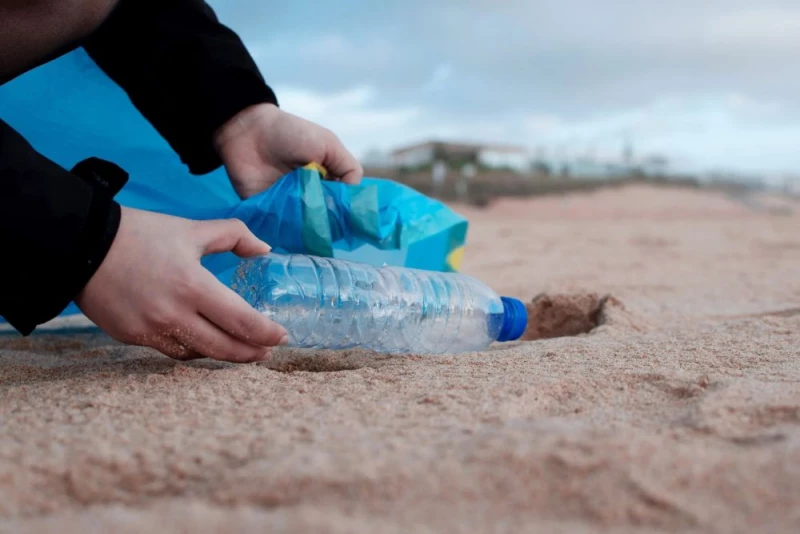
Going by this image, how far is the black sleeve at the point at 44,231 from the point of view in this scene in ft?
3.58

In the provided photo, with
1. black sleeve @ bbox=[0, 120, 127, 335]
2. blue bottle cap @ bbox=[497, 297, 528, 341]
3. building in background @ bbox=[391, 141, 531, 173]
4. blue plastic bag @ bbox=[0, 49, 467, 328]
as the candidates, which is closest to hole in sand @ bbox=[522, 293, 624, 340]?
blue plastic bag @ bbox=[0, 49, 467, 328]

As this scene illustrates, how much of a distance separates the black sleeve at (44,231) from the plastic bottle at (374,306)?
1.79ft

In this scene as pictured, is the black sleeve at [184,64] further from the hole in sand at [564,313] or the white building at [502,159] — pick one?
the white building at [502,159]

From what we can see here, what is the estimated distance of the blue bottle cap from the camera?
177 cm

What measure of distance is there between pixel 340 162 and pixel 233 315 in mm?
756

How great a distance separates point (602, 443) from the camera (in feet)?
2.85

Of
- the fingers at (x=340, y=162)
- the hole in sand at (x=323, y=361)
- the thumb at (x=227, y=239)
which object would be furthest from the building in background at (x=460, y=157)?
the thumb at (x=227, y=239)

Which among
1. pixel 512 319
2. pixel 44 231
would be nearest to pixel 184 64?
pixel 44 231

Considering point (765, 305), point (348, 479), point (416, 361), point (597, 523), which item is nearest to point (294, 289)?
point (416, 361)

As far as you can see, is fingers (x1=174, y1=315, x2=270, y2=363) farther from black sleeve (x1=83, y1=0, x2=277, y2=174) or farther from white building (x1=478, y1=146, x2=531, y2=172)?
white building (x1=478, y1=146, x2=531, y2=172)

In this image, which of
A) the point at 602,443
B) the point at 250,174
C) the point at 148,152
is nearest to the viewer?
the point at 602,443

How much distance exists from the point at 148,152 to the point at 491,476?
183cm

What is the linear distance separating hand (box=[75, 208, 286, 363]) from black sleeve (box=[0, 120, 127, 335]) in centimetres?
3

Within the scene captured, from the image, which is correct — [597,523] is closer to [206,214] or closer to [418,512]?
[418,512]
